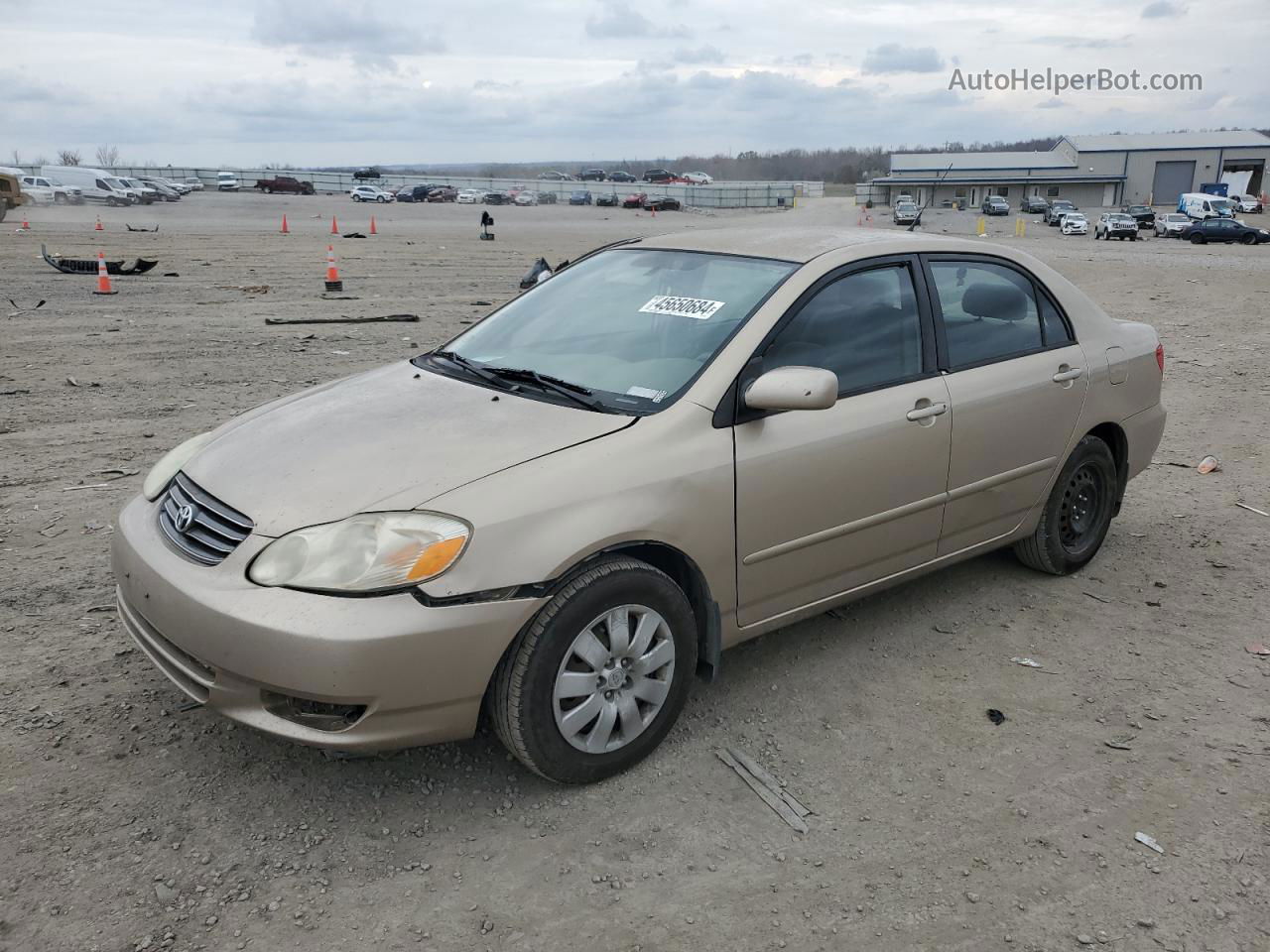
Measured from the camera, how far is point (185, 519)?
317 centimetres

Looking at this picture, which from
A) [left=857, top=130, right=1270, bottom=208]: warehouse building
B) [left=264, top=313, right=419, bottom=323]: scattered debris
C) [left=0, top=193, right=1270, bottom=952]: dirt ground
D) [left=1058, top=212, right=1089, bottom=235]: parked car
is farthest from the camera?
[left=857, top=130, right=1270, bottom=208]: warehouse building

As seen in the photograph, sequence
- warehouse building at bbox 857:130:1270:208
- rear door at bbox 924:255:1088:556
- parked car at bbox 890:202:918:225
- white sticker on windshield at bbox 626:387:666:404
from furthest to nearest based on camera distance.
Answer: warehouse building at bbox 857:130:1270:208 < parked car at bbox 890:202:918:225 < rear door at bbox 924:255:1088:556 < white sticker on windshield at bbox 626:387:666:404

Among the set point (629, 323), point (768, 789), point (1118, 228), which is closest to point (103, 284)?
point (629, 323)

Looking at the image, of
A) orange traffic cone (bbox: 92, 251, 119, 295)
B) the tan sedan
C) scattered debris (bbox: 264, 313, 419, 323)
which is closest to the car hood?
the tan sedan

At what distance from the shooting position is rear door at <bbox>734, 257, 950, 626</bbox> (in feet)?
11.5

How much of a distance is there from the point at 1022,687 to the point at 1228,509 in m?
3.04

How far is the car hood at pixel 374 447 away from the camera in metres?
2.96

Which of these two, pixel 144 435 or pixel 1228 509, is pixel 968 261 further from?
Result: pixel 144 435

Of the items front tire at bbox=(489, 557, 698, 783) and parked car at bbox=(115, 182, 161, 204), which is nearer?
front tire at bbox=(489, 557, 698, 783)

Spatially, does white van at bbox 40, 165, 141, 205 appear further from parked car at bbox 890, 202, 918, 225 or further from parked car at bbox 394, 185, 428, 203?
parked car at bbox 890, 202, 918, 225

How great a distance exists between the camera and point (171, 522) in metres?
3.26

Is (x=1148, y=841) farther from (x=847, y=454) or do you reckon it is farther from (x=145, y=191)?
(x=145, y=191)

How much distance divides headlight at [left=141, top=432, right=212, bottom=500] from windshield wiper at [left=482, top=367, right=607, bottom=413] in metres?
1.10

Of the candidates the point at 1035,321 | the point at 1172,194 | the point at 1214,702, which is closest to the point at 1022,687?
the point at 1214,702
